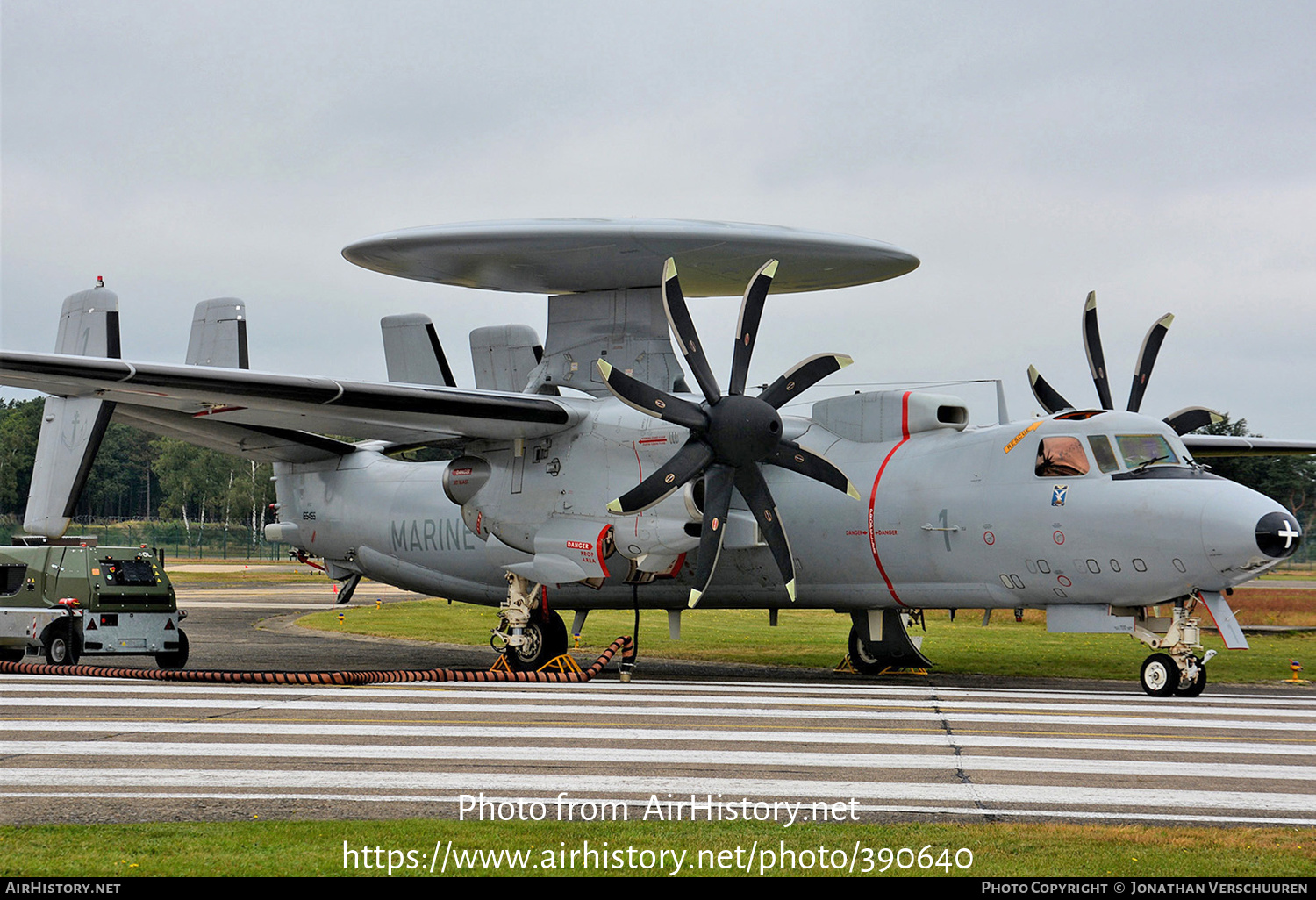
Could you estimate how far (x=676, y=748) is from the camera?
1047cm

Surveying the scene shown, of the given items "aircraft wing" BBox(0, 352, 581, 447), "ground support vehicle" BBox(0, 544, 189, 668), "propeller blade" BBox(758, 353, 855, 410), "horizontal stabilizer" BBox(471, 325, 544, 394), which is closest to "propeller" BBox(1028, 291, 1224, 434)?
"propeller blade" BBox(758, 353, 855, 410)

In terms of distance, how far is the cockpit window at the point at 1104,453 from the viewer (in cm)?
1491

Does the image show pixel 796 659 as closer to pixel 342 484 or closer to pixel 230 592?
pixel 342 484

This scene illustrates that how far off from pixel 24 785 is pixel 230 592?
37.6 meters

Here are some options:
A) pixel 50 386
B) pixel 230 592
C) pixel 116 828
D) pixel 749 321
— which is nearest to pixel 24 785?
pixel 116 828

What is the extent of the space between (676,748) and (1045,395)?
9.32m

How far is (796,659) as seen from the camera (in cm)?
2155

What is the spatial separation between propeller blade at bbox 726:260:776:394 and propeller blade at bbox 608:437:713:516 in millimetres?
1115

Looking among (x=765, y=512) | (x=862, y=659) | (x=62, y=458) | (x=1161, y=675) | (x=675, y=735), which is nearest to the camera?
(x=675, y=735)

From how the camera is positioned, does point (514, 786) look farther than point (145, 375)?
No

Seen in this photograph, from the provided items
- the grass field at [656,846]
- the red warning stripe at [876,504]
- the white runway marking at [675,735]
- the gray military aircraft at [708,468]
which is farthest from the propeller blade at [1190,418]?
the grass field at [656,846]

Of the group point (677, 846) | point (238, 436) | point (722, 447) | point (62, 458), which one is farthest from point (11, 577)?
point (677, 846)

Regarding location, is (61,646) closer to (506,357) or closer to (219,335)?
(219,335)

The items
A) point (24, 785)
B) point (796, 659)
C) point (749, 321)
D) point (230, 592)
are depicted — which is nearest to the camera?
point (24, 785)
